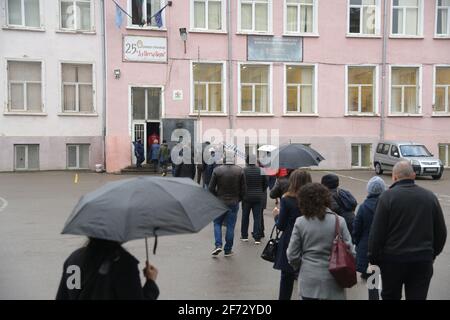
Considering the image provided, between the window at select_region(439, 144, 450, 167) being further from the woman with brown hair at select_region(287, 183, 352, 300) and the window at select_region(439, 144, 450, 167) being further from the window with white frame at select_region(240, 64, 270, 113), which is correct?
the woman with brown hair at select_region(287, 183, 352, 300)

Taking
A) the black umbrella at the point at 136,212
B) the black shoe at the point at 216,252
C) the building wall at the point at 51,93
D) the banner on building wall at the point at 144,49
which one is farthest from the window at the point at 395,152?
the black umbrella at the point at 136,212

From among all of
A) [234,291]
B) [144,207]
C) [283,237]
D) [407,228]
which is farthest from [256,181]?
[144,207]

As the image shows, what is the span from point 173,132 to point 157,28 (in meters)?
5.02

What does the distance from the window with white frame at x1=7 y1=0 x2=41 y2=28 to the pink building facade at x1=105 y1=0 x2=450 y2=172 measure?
11.5 ft

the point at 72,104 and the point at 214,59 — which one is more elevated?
the point at 214,59

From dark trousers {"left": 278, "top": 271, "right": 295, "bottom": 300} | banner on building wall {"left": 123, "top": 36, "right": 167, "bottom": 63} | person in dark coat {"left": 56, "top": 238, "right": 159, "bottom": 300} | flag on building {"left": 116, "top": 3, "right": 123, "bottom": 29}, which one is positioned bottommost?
dark trousers {"left": 278, "top": 271, "right": 295, "bottom": 300}

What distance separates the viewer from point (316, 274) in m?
4.55

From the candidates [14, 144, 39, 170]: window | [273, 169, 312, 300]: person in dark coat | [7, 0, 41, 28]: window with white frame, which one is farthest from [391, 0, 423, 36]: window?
[273, 169, 312, 300]: person in dark coat

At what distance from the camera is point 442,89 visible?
91.6 feet

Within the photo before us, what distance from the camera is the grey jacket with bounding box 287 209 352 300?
4.52m

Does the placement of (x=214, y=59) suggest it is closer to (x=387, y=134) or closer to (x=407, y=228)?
(x=387, y=134)

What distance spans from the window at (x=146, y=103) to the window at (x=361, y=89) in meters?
10.00

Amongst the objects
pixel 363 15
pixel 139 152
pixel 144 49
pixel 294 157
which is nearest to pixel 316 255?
pixel 294 157

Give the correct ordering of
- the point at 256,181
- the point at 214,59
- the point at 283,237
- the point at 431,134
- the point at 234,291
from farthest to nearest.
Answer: the point at 431,134, the point at 214,59, the point at 256,181, the point at 234,291, the point at 283,237
